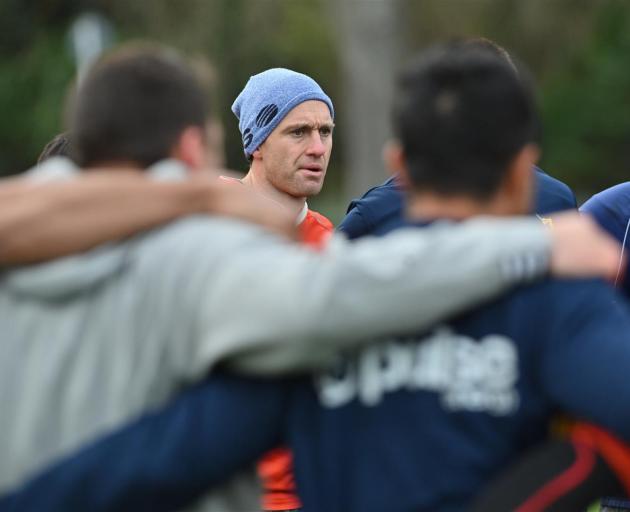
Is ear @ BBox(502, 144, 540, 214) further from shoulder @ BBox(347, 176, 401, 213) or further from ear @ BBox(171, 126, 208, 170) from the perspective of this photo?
shoulder @ BBox(347, 176, 401, 213)

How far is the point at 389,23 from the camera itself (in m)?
22.2

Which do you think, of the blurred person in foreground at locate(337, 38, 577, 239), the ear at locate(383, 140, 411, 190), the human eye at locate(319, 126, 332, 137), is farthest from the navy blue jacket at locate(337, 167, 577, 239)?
the ear at locate(383, 140, 411, 190)

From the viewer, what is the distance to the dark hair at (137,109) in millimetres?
2510

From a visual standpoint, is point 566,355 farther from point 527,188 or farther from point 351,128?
point 351,128

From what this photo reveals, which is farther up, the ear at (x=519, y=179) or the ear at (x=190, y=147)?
the ear at (x=190, y=147)

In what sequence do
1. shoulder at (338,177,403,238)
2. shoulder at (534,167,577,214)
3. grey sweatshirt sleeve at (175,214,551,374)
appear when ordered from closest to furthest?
1. grey sweatshirt sleeve at (175,214,551,374)
2. shoulder at (534,167,577,214)
3. shoulder at (338,177,403,238)

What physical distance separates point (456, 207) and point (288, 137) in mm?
3196

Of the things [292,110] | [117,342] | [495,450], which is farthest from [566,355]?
[292,110]

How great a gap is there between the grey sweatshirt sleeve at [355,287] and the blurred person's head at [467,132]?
0.10 meters

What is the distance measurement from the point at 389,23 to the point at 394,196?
17.7 meters

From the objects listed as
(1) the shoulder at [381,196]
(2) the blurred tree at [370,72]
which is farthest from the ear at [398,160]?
(2) the blurred tree at [370,72]

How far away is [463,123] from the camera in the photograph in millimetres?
2375

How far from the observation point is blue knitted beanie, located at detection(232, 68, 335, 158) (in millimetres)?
→ 5570

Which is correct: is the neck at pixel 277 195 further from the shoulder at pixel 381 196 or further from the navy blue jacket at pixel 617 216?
the navy blue jacket at pixel 617 216
